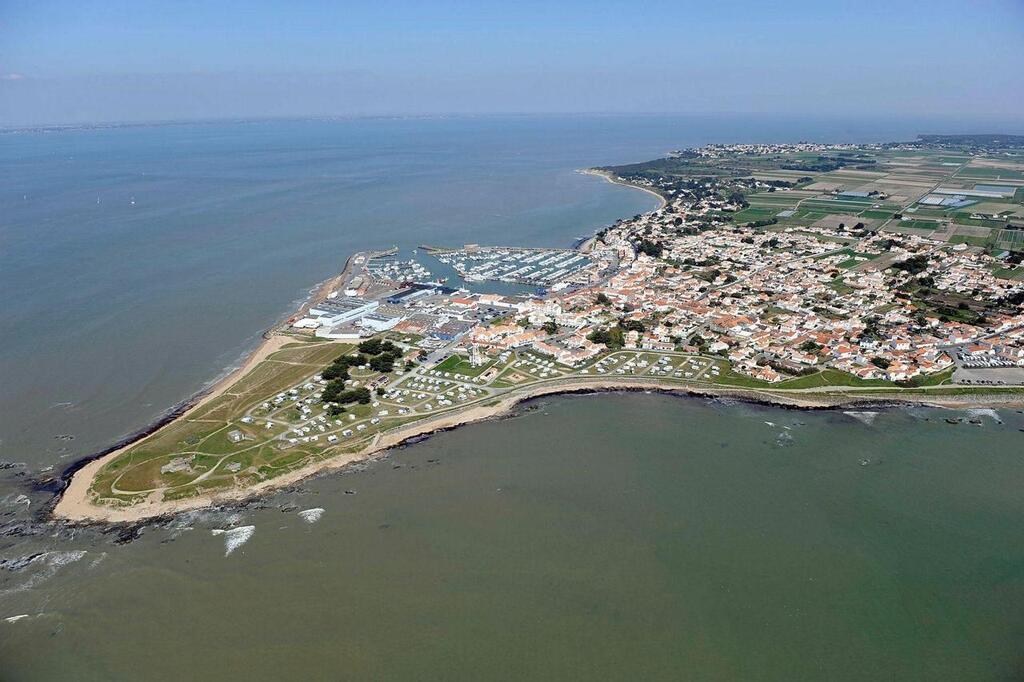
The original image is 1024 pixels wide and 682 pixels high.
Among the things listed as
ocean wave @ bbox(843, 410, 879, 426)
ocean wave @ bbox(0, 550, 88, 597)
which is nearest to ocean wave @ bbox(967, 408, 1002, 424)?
ocean wave @ bbox(843, 410, 879, 426)

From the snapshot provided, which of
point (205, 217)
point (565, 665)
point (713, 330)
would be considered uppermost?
point (205, 217)

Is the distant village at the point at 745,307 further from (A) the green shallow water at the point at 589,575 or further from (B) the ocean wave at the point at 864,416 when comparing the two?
(A) the green shallow water at the point at 589,575

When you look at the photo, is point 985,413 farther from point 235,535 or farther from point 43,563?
point 43,563

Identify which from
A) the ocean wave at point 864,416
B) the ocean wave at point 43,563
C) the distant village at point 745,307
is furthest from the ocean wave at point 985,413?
the ocean wave at point 43,563

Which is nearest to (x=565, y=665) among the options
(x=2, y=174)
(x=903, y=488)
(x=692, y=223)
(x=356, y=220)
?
(x=903, y=488)

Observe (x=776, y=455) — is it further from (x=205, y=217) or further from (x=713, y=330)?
(x=205, y=217)

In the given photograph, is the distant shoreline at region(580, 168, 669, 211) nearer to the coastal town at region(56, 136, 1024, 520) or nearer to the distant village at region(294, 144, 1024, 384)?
the coastal town at region(56, 136, 1024, 520)
